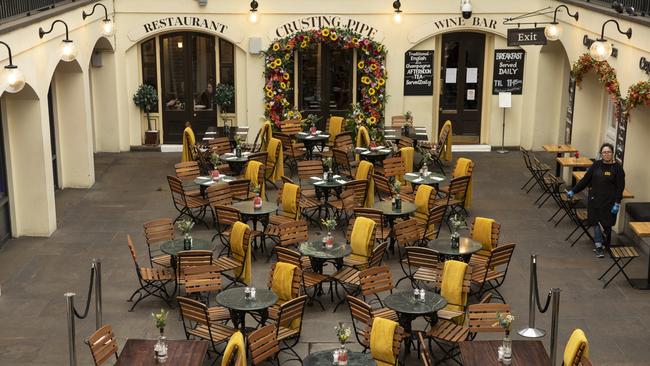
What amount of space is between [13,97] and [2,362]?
5.87 metres

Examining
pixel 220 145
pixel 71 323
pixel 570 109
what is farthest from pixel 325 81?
pixel 71 323

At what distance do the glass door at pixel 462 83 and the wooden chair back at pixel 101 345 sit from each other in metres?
14.4

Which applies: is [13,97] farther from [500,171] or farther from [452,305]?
[500,171]

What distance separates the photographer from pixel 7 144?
52.2 ft

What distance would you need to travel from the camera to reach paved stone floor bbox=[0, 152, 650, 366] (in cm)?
1198

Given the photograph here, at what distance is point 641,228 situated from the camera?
13.6m

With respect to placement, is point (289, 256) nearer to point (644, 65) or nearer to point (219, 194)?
point (219, 194)

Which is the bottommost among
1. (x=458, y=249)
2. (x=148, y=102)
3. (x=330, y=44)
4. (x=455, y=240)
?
(x=458, y=249)

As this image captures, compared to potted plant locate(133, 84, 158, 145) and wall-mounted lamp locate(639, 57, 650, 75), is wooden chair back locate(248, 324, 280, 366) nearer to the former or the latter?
wall-mounted lamp locate(639, 57, 650, 75)

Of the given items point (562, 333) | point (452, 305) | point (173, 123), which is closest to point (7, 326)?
point (452, 305)

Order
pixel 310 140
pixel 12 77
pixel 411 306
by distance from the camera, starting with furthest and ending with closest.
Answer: pixel 310 140 < pixel 12 77 < pixel 411 306

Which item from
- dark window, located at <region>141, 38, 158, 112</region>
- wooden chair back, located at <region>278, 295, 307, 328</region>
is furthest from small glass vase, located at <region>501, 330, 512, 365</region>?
dark window, located at <region>141, 38, 158, 112</region>

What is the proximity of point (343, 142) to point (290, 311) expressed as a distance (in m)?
9.60

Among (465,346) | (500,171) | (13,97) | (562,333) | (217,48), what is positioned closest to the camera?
(465,346)
